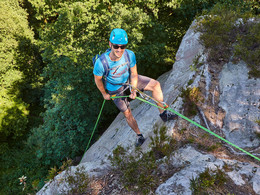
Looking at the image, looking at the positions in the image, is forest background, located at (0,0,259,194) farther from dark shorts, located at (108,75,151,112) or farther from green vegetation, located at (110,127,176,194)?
green vegetation, located at (110,127,176,194)

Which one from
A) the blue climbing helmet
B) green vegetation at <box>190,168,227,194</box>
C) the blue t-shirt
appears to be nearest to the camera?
green vegetation at <box>190,168,227,194</box>

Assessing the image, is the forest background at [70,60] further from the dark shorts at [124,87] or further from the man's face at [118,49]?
the man's face at [118,49]

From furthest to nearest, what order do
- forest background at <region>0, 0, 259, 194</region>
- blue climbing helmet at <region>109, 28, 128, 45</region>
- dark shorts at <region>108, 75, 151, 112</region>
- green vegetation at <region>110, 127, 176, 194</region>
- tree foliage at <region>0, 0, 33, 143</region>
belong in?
1. tree foliage at <region>0, 0, 33, 143</region>
2. forest background at <region>0, 0, 259, 194</region>
3. dark shorts at <region>108, 75, 151, 112</region>
4. blue climbing helmet at <region>109, 28, 128, 45</region>
5. green vegetation at <region>110, 127, 176, 194</region>

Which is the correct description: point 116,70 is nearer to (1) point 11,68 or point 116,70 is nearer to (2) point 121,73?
(2) point 121,73

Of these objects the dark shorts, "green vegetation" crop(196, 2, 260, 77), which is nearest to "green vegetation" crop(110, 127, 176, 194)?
the dark shorts

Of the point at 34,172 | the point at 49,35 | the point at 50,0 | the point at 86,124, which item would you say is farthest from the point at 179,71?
the point at 34,172

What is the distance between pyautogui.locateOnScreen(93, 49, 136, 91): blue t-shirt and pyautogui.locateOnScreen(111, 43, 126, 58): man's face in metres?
0.20

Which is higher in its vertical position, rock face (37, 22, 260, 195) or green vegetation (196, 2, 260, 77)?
green vegetation (196, 2, 260, 77)

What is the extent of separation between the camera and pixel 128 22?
10867 mm

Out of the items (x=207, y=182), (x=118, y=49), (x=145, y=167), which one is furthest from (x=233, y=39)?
(x=145, y=167)

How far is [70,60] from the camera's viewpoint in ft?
34.0

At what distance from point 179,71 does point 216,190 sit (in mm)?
4727

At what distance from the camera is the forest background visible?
10.5 m

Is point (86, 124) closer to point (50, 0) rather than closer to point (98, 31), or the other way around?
point (98, 31)
